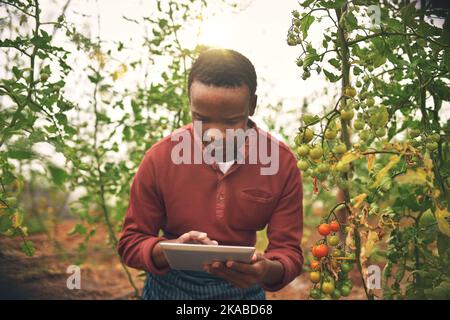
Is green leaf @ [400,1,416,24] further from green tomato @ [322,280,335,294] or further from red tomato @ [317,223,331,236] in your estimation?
green tomato @ [322,280,335,294]

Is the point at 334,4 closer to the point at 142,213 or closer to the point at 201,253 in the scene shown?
the point at 201,253

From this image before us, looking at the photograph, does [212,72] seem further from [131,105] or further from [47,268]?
[47,268]

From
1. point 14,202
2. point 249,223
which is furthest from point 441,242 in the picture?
point 14,202

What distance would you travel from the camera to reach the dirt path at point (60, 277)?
257cm

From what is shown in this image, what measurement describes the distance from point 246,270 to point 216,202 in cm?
36

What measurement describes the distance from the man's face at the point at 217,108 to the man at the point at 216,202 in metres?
0.05

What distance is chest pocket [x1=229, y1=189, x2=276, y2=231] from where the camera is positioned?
72.7 inches

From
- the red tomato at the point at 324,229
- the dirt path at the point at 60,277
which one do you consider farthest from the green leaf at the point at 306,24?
the dirt path at the point at 60,277

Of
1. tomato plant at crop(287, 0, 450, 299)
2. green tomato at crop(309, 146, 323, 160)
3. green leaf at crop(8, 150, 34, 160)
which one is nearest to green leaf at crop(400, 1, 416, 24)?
tomato plant at crop(287, 0, 450, 299)

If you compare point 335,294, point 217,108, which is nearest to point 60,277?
point 217,108

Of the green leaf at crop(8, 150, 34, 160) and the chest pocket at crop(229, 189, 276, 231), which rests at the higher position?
the green leaf at crop(8, 150, 34, 160)

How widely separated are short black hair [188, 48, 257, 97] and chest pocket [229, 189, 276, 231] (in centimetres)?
37
